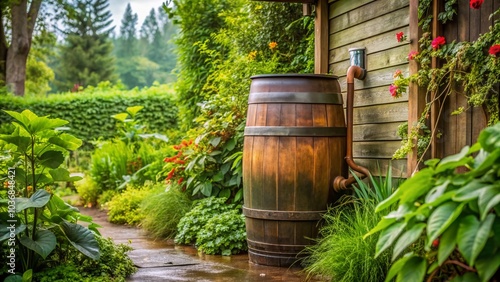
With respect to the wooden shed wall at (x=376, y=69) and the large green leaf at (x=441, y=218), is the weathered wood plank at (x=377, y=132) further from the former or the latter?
the large green leaf at (x=441, y=218)

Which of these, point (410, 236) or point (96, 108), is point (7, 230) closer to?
point (410, 236)

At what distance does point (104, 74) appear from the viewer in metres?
31.0

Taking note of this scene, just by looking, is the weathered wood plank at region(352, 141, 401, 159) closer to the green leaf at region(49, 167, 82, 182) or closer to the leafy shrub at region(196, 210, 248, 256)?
the leafy shrub at region(196, 210, 248, 256)

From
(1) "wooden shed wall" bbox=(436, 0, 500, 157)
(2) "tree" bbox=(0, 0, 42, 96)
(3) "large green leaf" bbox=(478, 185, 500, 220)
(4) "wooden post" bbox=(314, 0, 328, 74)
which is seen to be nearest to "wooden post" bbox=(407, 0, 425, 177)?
(1) "wooden shed wall" bbox=(436, 0, 500, 157)

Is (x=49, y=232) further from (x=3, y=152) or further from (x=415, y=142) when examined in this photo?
(x=415, y=142)

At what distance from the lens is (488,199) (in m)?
1.84

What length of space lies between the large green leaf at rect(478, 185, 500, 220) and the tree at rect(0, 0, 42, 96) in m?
15.1

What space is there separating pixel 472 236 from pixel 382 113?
2.80 metres

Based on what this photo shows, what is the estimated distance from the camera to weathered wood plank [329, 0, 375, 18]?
489 cm

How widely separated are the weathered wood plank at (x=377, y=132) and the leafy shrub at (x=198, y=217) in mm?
1402

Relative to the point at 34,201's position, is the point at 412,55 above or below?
above

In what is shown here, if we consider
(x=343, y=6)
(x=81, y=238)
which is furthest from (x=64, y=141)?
(x=343, y=6)

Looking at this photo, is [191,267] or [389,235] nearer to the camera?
[389,235]

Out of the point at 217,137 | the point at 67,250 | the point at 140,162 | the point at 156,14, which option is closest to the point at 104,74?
the point at 156,14
